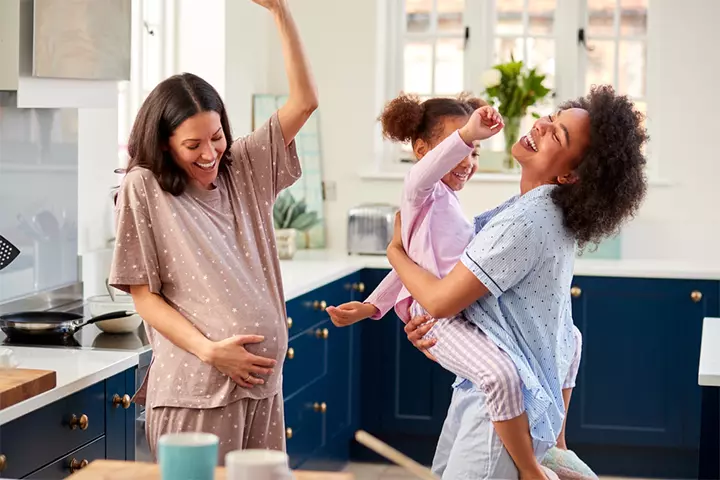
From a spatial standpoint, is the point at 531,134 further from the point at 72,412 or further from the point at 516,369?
the point at 72,412

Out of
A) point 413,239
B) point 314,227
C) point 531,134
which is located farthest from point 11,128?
point 314,227

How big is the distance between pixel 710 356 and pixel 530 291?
0.96 m

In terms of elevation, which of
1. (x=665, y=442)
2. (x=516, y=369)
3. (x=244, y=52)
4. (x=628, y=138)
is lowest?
(x=665, y=442)

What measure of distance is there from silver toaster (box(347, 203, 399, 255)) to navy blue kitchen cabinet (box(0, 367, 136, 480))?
2.41 metres

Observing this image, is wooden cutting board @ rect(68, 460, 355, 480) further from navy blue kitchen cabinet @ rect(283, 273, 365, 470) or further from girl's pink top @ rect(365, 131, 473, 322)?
navy blue kitchen cabinet @ rect(283, 273, 365, 470)

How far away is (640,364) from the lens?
473 cm

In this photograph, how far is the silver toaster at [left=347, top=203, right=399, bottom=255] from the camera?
5.01m

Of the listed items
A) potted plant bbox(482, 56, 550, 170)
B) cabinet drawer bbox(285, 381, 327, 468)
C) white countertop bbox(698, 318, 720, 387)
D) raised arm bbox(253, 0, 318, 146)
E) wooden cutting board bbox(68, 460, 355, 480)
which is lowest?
cabinet drawer bbox(285, 381, 327, 468)

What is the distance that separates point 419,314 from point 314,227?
2993 mm

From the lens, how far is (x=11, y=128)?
10.6 feet

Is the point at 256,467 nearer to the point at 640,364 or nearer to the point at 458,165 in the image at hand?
the point at 458,165

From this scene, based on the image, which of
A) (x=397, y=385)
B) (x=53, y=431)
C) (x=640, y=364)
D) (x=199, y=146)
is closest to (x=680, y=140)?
(x=640, y=364)

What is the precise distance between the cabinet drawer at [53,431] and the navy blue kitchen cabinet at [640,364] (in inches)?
103

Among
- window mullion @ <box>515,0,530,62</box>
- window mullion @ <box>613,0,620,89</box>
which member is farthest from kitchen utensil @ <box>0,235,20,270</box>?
window mullion @ <box>613,0,620,89</box>
